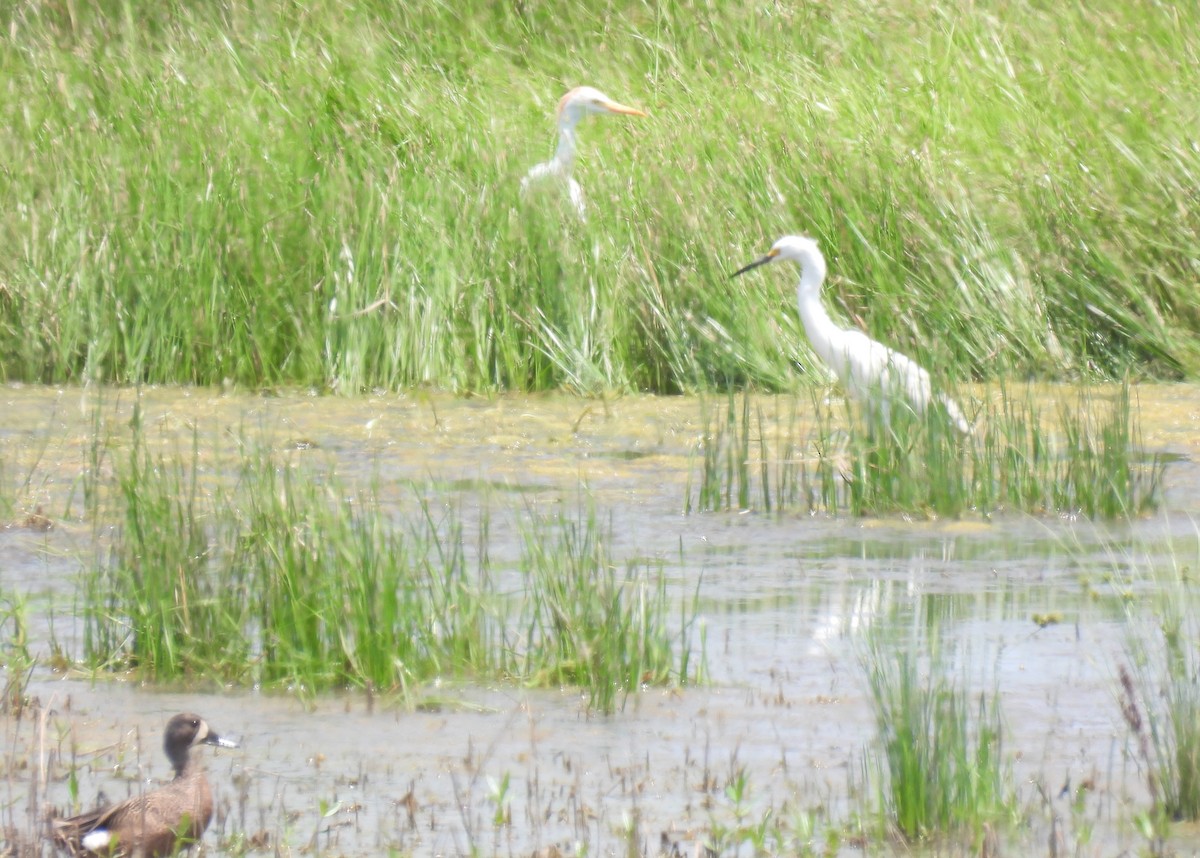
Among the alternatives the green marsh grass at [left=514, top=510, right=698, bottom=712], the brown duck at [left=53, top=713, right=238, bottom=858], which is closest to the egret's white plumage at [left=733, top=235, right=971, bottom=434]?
the green marsh grass at [left=514, top=510, right=698, bottom=712]

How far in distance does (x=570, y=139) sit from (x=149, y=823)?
23.7ft

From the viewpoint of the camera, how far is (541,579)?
481 cm

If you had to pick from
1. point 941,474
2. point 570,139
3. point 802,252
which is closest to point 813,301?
point 802,252

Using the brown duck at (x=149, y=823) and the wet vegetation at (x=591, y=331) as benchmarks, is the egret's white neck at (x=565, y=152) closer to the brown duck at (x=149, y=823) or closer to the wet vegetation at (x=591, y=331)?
the wet vegetation at (x=591, y=331)

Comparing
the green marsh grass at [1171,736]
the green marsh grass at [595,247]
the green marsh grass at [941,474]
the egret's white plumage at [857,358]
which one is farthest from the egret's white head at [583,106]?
the green marsh grass at [1171,736]

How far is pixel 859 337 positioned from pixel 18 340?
376cm

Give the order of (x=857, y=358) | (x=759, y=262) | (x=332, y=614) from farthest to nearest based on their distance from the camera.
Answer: (x=759, y=262)
(x=857, y=358)
(x=332, y=614)

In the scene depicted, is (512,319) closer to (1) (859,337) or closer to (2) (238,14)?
(1) (859,337)

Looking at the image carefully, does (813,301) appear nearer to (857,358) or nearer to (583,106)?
(857,358)

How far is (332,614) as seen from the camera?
449cm

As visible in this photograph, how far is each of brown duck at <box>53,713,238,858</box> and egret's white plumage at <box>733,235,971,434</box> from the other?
3520 mm

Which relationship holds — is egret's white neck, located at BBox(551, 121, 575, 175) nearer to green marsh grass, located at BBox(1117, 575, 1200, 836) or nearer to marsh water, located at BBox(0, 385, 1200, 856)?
marsh water, located at BBox(0, 385, 1200, 856)

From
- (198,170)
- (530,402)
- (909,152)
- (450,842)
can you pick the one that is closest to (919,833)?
(450,842)

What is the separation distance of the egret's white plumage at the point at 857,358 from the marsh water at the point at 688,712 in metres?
0.48
